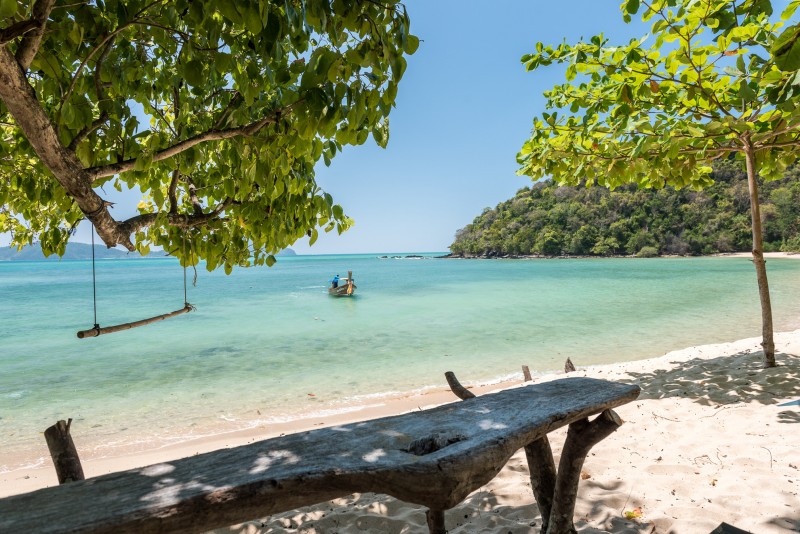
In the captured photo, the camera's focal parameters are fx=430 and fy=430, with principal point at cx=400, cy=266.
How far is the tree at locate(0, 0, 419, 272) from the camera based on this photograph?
1.74 meters

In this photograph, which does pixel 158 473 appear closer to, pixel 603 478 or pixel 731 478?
pixel 603 478

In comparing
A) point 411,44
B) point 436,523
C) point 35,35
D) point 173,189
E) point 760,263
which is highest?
point 35,35

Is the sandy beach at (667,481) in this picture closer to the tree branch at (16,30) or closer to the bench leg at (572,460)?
the bench leg at (572,460)

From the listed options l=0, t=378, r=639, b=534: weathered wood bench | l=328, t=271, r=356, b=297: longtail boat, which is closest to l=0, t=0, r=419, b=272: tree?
l=0, t=378, r=639, b=534: weathered wood bench

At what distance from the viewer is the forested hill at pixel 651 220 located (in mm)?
60750

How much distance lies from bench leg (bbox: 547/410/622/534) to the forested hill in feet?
173

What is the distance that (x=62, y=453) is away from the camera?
5.46 feet

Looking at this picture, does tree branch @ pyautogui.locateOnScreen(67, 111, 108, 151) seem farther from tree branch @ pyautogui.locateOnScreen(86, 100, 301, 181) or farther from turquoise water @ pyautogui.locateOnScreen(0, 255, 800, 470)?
turquoise water @ pyautogui.locateOnScreen(0, 255, 800, 470)

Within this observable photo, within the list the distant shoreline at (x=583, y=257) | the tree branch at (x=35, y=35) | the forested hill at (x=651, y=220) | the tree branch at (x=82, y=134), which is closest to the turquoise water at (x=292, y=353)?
the tree branch at (x=82, y=134)

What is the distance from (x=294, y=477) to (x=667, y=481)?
304cm

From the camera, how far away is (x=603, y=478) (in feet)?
→ 10.6

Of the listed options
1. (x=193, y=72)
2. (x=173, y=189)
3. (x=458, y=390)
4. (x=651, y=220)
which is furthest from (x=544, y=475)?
(x=651, y=220)

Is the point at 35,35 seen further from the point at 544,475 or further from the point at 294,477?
the point at 544,475

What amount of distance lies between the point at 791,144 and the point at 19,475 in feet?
32.4
